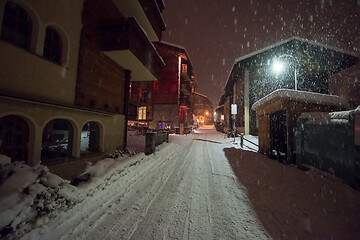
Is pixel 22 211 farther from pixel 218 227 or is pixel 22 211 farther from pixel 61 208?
pixel 218 227

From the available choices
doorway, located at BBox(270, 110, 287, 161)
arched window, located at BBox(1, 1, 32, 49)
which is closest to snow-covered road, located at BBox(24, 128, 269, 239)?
doorway, located at BBox(270, 110, 287, 161)

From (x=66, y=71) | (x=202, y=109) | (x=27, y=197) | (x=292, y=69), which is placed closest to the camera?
(x=27, y=197)

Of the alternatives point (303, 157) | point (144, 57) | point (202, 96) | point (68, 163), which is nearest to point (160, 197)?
point (68, 163)

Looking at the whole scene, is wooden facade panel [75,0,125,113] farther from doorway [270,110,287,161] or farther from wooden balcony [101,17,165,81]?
doorway [270,110,287,161]

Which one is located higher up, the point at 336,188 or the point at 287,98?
the point at 287,98

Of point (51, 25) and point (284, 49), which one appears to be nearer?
point (51, 25)

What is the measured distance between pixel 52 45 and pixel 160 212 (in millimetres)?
6383

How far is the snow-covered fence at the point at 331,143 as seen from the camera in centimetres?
347

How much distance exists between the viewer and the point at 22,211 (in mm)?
2188

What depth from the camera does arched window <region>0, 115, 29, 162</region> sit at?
338cm

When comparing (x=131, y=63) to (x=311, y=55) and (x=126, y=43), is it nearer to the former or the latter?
(x=126, y=43)

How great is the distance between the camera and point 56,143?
5.43 metres

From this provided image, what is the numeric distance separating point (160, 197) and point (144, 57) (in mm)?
7221

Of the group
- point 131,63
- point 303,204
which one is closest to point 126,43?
point 131,63
